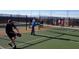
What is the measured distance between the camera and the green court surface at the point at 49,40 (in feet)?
21.7

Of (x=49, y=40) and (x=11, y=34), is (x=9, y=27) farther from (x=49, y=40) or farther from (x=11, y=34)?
(x=49, y=40)

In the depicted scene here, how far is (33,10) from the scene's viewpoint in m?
6.64

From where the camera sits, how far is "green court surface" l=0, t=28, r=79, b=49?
6.61 metres

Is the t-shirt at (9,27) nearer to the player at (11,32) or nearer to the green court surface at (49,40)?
the player at (11,32)

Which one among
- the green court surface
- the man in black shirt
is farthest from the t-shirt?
the green court surface

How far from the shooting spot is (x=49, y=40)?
22.0 feet

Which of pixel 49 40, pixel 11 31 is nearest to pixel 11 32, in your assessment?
pixel 11 31

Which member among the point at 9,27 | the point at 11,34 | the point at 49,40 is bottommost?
the point at 49,40

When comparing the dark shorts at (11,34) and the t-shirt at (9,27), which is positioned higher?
the t-shirt at (9,27)

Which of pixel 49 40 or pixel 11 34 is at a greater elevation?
pixel 11 34

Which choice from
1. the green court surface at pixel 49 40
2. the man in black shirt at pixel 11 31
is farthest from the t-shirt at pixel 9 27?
the green court surface at pixel 49 40
